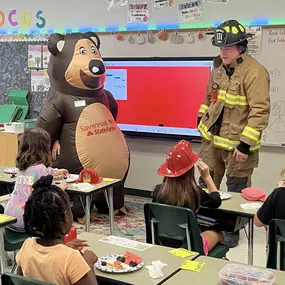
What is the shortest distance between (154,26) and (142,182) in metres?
1.76

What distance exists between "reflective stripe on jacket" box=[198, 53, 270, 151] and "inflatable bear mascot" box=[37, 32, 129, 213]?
4.02 feet

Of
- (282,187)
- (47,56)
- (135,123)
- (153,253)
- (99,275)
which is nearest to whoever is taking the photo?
(99,275)

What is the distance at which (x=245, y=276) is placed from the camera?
216cm

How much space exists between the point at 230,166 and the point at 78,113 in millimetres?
1681

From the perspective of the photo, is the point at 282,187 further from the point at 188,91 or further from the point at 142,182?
the point at 142,182

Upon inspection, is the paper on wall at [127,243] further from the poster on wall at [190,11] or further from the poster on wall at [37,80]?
the poster on wall at [37,80]

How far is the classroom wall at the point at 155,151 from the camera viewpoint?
5.25 m

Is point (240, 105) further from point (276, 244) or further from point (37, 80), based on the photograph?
point (37, 80)

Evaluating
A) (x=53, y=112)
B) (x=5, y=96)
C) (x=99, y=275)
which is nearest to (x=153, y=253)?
(x=99, y=275)

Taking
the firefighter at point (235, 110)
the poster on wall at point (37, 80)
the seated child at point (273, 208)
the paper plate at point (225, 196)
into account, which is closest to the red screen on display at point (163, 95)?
the poster on wall at point (37, 80)

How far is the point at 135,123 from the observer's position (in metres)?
6.04

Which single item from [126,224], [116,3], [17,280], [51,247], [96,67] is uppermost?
[116,3]

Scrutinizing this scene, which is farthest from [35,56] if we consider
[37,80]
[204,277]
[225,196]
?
[204,277]

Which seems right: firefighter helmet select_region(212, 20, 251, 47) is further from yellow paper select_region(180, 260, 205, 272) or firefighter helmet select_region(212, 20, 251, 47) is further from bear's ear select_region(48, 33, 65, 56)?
yellow paper select_region(180, 260, 205, 272)
